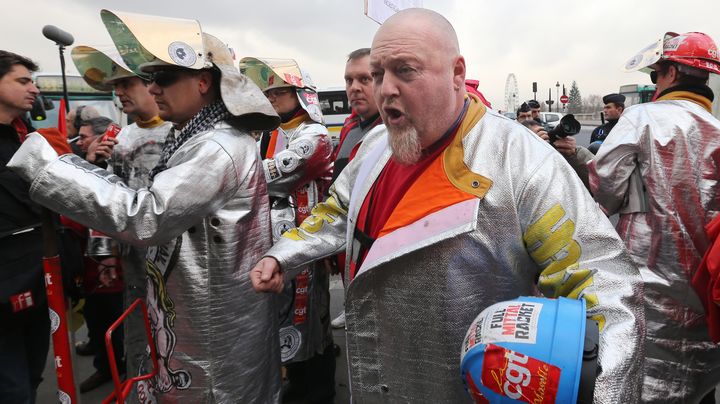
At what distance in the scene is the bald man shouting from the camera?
3.98 feet

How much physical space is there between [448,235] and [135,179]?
2.32m

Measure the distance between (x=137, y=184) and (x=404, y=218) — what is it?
2.13 metres

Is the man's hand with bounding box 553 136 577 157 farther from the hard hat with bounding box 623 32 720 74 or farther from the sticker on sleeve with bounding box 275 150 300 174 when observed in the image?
the sticker on sleeve with bounding box 275 150 300 174

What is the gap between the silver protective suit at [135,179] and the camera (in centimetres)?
251

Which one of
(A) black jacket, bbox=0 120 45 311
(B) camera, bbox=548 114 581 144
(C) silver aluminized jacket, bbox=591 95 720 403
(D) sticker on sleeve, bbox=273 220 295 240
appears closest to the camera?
(A) black jacket, bbox=0 120 45 311

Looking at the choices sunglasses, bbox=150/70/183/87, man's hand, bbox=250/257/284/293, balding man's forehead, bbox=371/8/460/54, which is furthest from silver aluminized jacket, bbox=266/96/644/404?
sunglasses, bbox=150/70/183/87

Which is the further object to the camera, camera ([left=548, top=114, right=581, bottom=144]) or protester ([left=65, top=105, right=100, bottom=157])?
protester ([left=65, top=105, right=100, bottom=157])

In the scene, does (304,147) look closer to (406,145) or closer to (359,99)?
(359,99)

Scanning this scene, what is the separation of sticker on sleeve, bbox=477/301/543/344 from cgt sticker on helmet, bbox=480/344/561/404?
3cm

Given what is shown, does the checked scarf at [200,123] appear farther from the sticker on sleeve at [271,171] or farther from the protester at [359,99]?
the protester at [359,99]

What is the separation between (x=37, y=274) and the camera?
2307 millimetres

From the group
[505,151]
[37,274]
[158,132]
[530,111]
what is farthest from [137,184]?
[530,111]

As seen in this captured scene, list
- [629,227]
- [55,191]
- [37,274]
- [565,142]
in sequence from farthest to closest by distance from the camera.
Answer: [565,142] < [629,227] < [37,274] < [55,191]

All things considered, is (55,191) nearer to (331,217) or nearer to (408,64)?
(331,217)
